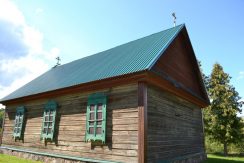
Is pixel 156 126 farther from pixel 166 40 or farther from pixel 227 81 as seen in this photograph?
pixel 227 81

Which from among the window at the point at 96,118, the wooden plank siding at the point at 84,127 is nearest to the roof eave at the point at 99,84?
the wooden plank siding at the point at 84,127

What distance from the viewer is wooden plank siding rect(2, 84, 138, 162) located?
28.3 feet

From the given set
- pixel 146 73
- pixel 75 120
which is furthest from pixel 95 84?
pixel 146 73

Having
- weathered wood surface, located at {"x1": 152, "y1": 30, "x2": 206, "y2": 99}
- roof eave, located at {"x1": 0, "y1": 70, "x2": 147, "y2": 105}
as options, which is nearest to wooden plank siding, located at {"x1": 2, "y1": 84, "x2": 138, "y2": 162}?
roof eave, located at {"x1": 0, "y1": 70, "x2": 147, "y2": 105}

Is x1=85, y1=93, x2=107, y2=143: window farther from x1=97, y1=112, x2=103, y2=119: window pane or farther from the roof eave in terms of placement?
the roof eave

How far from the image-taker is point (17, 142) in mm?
14617

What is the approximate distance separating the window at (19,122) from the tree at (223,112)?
19.7 meters

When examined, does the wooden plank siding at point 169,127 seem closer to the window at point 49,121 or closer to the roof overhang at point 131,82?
the roof overhang at point 131,82

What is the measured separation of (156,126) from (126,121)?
4.15ft

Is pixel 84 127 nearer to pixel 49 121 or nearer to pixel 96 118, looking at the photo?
pixel 96 118

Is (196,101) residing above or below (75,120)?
above

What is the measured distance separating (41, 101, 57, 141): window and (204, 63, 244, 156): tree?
62.3 feet

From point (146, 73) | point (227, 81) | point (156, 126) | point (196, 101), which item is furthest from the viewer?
point (227, 81)

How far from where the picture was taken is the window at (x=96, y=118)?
9352 mm
